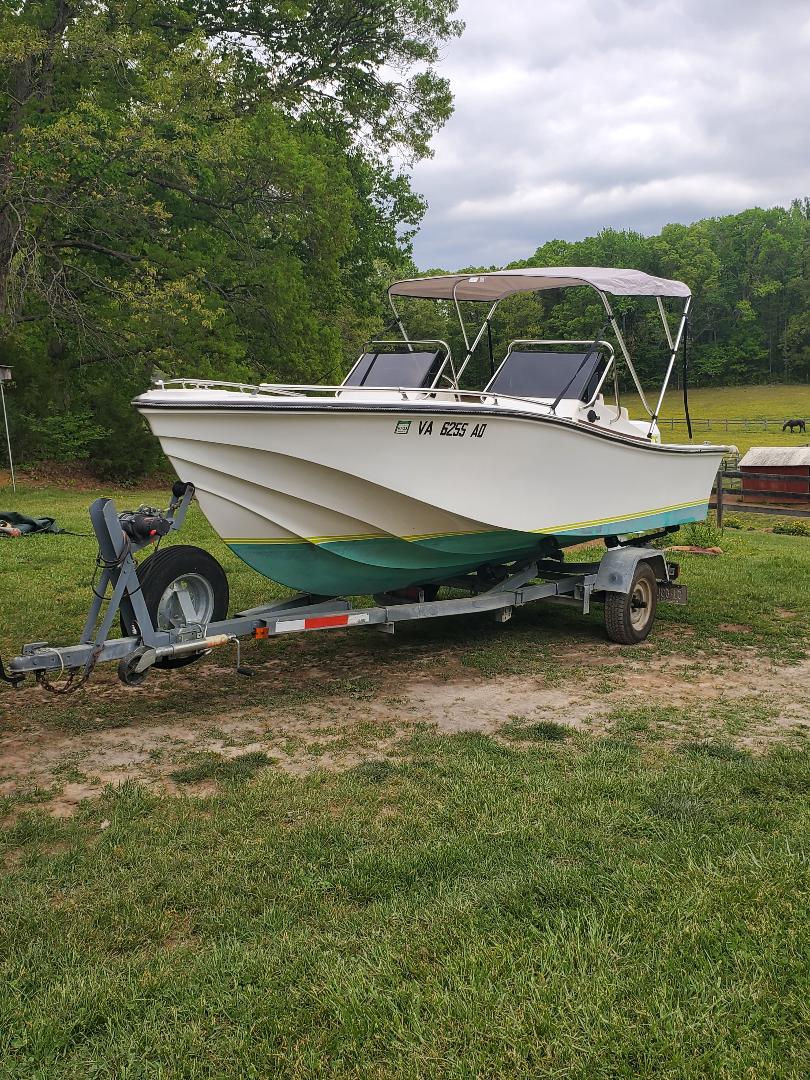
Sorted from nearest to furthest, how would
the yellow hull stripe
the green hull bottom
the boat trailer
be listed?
the boat trailer < the yellow hull stripe < the green hull bottom

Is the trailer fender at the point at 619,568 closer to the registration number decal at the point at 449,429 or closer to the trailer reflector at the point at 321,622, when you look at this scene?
the registration number decal at the point at 449,429

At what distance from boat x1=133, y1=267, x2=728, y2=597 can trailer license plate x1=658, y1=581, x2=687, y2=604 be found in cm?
57

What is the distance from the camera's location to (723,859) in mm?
3637

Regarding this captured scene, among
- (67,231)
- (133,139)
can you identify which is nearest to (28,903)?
(133,139)

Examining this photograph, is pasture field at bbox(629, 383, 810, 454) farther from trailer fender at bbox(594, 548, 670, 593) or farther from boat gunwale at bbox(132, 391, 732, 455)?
boat gunwale at bbox(132, 391, 732, 455)

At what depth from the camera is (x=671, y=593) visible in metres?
8.83

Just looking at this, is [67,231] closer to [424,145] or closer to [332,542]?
[424,145]

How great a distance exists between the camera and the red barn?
2511cm

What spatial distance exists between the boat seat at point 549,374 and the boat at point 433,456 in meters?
0.01

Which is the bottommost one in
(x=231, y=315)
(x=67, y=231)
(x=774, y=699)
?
(x=774, y=699)

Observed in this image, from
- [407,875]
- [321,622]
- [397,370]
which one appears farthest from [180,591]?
[397,370]

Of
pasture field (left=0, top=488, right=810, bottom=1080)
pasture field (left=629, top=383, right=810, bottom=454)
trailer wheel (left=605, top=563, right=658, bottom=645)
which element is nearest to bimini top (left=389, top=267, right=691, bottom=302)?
trailer wheel (left=605, top=563, right=658, bottom=645)

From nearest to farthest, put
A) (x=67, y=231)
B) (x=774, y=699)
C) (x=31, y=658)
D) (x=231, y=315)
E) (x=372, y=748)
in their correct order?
(x=31, y=658)
(x=372, y=748)
(x=774, y=699)
(x=67, y=231)
(x=231, y=315)

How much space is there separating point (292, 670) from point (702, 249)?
290ft
